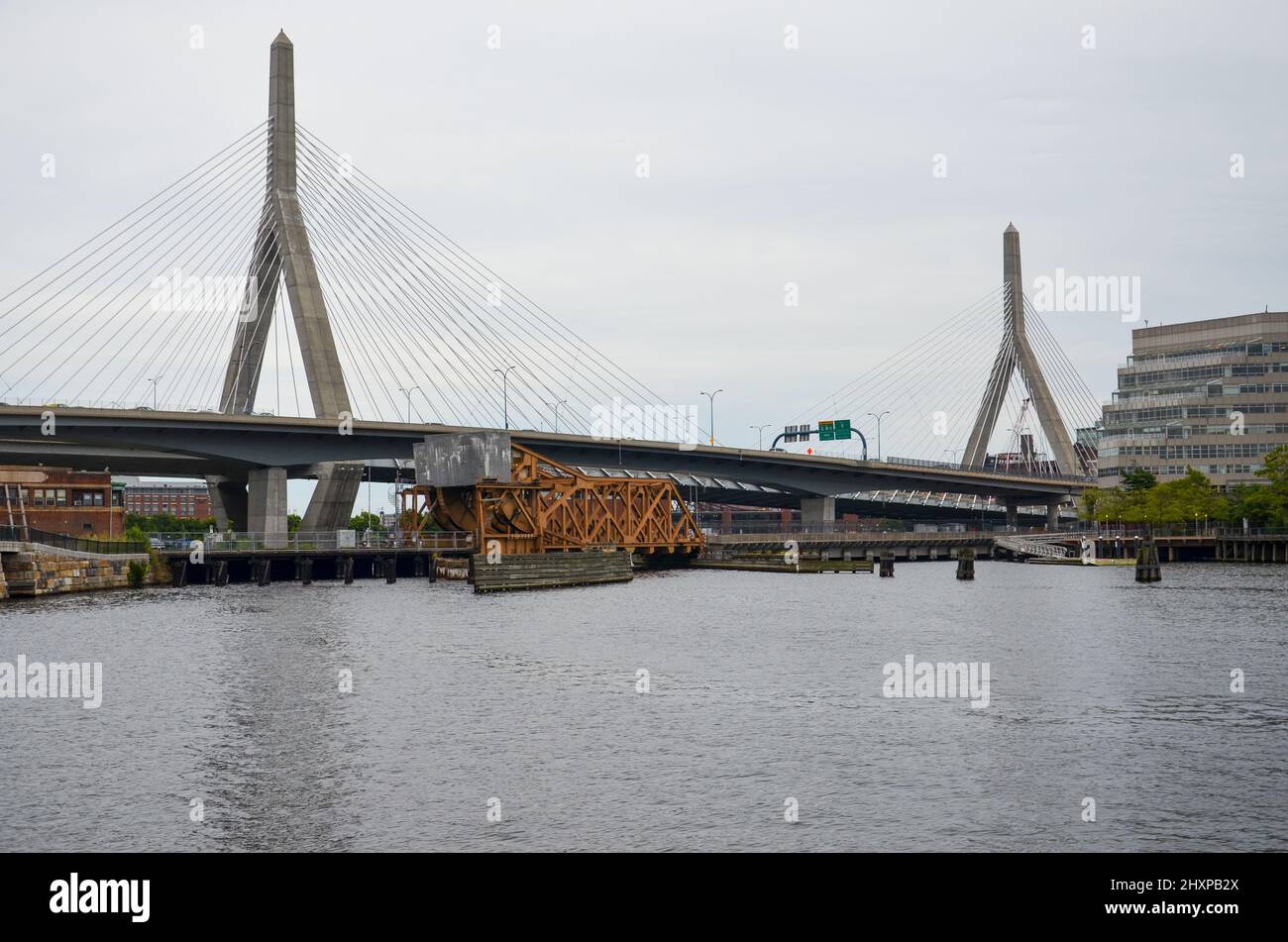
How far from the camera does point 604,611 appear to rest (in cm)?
6962

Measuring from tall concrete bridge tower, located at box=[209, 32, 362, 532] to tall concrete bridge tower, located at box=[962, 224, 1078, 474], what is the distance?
89.4m

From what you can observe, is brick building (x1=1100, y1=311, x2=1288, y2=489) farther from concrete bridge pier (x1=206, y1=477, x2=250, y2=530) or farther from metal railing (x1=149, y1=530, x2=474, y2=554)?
concrete bridge pier (x1=206, y1=477, x2=250, y2=530)

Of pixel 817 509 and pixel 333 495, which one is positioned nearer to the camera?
pixel 333 495

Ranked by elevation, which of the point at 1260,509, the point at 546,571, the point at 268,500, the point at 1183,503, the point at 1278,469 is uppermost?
the point at 1278,469

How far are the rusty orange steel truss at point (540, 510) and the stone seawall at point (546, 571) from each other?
7.61 m

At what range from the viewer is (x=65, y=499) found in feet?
456

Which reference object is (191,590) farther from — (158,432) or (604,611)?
(604,611)

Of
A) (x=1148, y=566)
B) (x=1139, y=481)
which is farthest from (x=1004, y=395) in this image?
(x=1148, y=566)

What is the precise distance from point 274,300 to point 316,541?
66.9 ft

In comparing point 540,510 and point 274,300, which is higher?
point 274,300

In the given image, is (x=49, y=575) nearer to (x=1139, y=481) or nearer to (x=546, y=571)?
Result: (x=546, y=571)

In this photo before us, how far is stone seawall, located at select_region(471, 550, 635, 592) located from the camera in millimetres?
83125

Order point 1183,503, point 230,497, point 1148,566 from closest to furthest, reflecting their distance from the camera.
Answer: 1. point 1148,566
2. point 230,497
3. point 1183,503

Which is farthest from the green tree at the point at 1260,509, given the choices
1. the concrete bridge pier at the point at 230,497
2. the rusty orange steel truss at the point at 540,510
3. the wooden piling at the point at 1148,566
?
the concrete bridge pier at the point at 230,497
